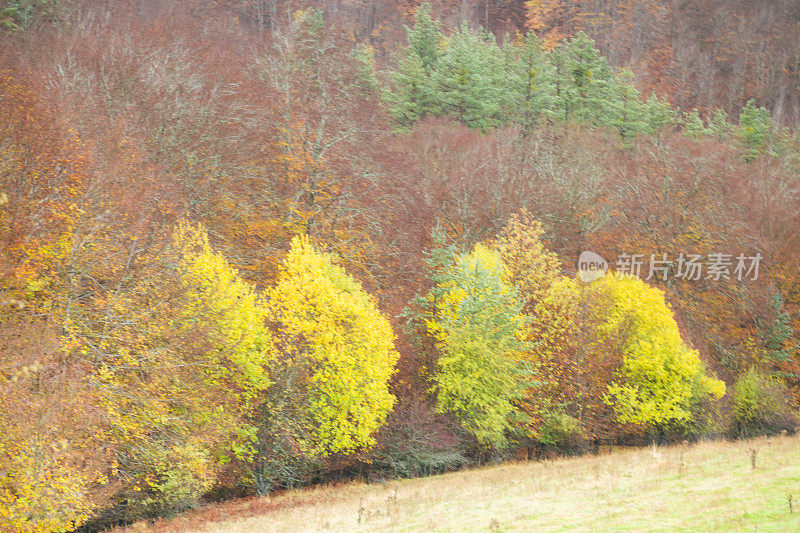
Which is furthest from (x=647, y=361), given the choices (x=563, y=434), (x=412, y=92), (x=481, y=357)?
(x=412, y=92)

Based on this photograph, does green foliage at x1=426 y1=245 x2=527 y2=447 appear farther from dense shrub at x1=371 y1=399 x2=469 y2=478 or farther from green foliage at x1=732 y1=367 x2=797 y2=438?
green foliage at x1=732 y1=367 x2=797 y2=438

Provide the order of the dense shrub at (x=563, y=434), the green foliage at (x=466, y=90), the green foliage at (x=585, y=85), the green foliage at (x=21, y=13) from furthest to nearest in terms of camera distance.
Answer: the green foliage at (x=585, y=85), the green foliage at (x=466, y=90), the green foliage at (x=21, y=13), the dense shrub at (x=563, y=434)

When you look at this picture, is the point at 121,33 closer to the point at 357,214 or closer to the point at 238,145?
the point at 238,145

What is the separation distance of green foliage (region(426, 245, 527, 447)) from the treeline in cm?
14

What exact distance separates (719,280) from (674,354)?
1401 centimetres

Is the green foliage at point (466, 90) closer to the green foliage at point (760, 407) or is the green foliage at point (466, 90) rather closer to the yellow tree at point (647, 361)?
the yellow tree at point (647, 361)

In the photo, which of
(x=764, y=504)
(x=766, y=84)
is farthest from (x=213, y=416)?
(x=766, y=84)

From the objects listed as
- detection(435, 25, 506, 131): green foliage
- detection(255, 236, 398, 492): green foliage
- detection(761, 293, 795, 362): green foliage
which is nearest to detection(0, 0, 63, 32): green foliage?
detection(255, 236, 398, 492): green foliage

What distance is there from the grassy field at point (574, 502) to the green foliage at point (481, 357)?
4.72 metres

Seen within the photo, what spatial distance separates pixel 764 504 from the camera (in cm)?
1345

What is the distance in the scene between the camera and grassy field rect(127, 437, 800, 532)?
44.9 feet

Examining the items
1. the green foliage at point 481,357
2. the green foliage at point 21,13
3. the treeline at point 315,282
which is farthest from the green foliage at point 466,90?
the green foliage at point 481,357

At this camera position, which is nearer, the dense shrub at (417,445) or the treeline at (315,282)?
the treeline at (315,282)

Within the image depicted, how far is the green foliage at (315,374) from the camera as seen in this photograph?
88.0 feet
